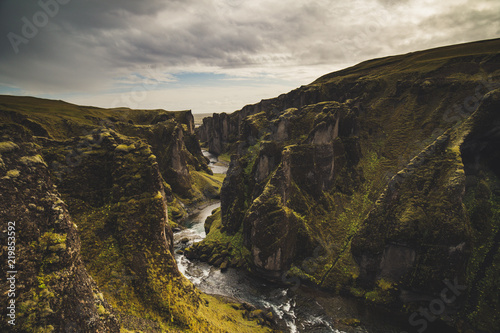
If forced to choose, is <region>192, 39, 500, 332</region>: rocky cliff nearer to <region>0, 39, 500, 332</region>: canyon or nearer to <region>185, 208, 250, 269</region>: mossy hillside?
<region>0, 39, 500, 332</region>: canyon

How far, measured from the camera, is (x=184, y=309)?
23.9 metres

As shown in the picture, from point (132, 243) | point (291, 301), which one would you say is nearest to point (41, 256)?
point (132, 243)

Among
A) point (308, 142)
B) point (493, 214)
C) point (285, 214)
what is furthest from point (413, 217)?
point (308, 142)

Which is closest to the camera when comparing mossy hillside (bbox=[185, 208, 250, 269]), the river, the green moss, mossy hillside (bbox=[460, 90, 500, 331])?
the green moss

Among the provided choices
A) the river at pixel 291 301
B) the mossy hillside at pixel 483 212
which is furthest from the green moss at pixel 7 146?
the mossy hillside at pixel 483 212

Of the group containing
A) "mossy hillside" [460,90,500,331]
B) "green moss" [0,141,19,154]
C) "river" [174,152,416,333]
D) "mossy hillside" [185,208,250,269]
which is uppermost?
"green moss" [0,141,19,154]

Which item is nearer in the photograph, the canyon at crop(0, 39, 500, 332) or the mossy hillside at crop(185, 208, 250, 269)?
the canyon at crop(0, 39, 500, 332)

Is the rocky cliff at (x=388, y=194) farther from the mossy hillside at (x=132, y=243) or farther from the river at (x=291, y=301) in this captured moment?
the mossy hillside at (x=132, y=243)

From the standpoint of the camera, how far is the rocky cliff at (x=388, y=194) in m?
39.7

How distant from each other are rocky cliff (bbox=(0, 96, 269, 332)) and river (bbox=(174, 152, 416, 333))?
23.2 ft

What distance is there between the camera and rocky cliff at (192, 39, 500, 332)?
39688 millimetres

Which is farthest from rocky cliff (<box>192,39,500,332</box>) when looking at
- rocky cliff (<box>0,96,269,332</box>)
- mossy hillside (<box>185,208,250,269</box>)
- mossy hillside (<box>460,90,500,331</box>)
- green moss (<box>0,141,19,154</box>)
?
green moss (<box>0,141,19,154</box>)

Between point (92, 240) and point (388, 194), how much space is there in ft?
156

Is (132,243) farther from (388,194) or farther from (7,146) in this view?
(388,194)
